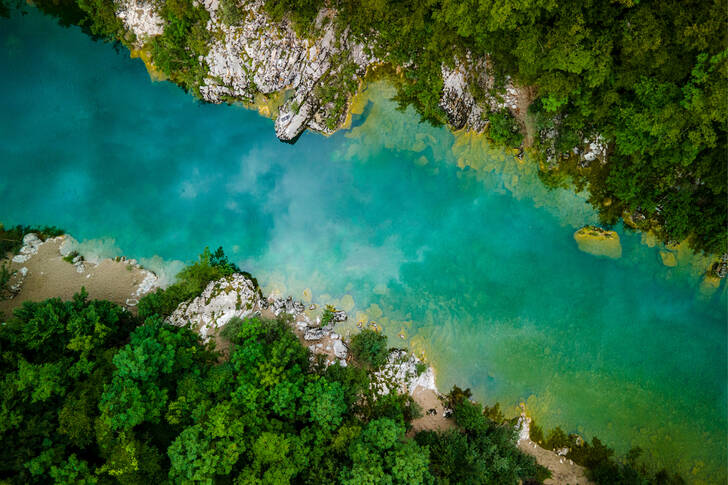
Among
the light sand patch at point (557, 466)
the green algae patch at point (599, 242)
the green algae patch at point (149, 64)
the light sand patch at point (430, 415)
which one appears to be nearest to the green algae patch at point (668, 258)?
the green algae patch at point (599, 242)

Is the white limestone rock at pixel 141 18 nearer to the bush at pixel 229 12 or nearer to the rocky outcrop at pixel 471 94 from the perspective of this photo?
the bush at pixel 229 12

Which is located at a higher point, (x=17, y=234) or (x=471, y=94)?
(x=471, y=94)

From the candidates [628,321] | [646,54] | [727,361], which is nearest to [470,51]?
[646,54]

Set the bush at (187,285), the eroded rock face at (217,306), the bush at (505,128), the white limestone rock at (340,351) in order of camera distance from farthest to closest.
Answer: the bush at (505,128) < the white limestone rock at (340,351) < the eroded rock face at (217,306) < the bush at (187,285)

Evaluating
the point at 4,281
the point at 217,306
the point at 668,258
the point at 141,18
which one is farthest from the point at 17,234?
the point at 668,258

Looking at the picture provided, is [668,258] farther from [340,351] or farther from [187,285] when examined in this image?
[187,285]

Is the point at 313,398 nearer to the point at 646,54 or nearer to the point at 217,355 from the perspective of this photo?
the point at 217,355
